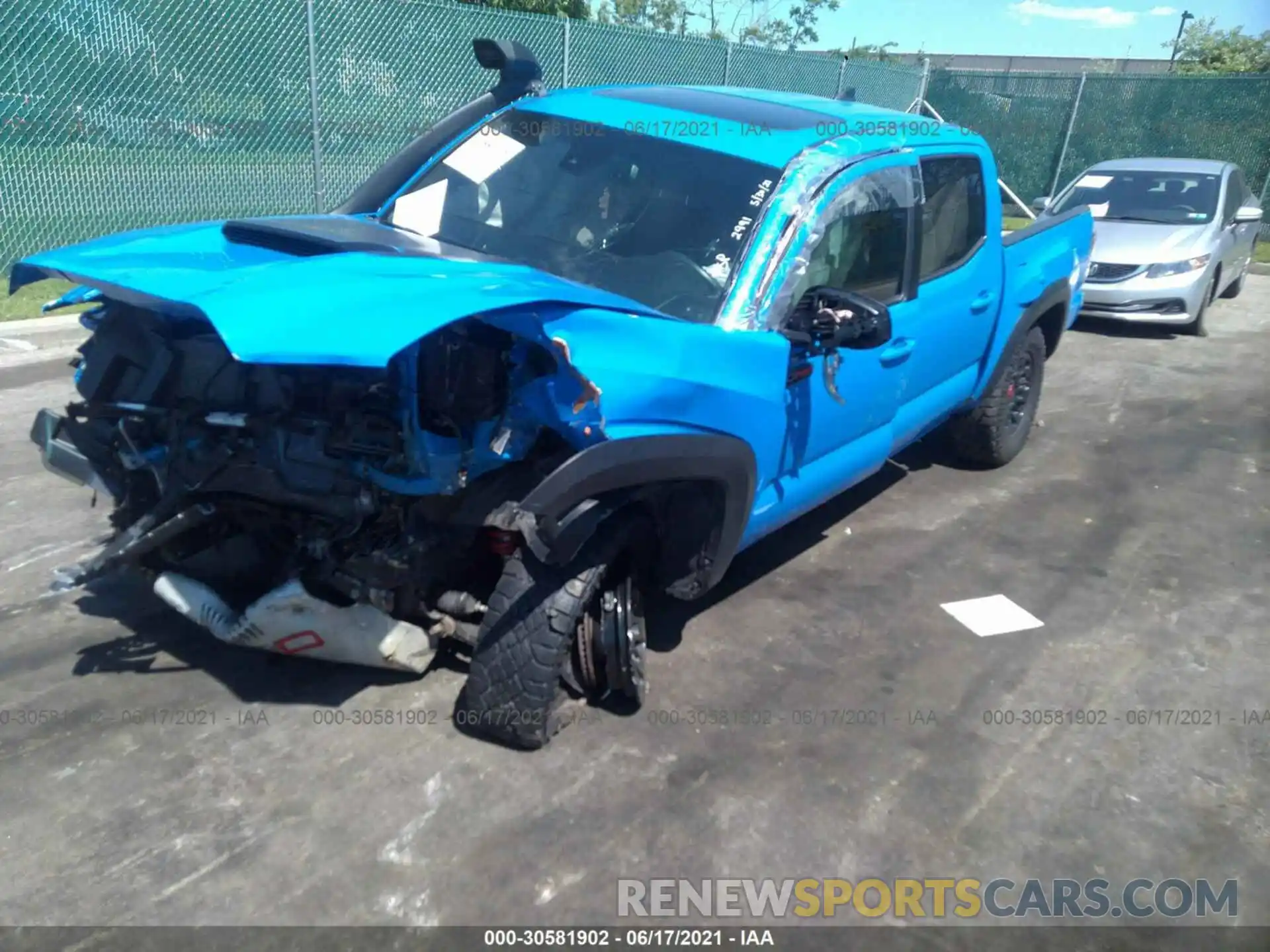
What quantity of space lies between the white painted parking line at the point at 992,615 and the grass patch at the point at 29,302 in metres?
6.65

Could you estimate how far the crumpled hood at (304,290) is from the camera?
245 centimetres

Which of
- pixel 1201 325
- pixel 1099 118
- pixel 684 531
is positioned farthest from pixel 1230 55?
pixel 684 531

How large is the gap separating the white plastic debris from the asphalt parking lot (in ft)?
0.89

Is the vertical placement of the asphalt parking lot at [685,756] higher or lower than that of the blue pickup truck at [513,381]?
lower

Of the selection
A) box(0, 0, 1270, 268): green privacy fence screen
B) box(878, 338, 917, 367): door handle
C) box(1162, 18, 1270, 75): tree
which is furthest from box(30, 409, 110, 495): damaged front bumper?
box(1162, 18, 1270, 75): tree

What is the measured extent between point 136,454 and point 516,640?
135 cm

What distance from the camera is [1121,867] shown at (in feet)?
9.92

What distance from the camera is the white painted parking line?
14.5ft

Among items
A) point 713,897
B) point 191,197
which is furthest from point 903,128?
Result: point 191,197

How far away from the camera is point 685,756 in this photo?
3355 mm

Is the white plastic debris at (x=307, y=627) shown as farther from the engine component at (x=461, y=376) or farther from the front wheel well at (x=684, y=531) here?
the front wheel well at (x=684, y=531)

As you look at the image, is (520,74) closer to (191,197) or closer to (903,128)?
(903,128)

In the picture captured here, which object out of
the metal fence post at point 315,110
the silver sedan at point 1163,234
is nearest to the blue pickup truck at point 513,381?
the metal fence post at point 315,110

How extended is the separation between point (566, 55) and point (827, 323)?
902 cm
